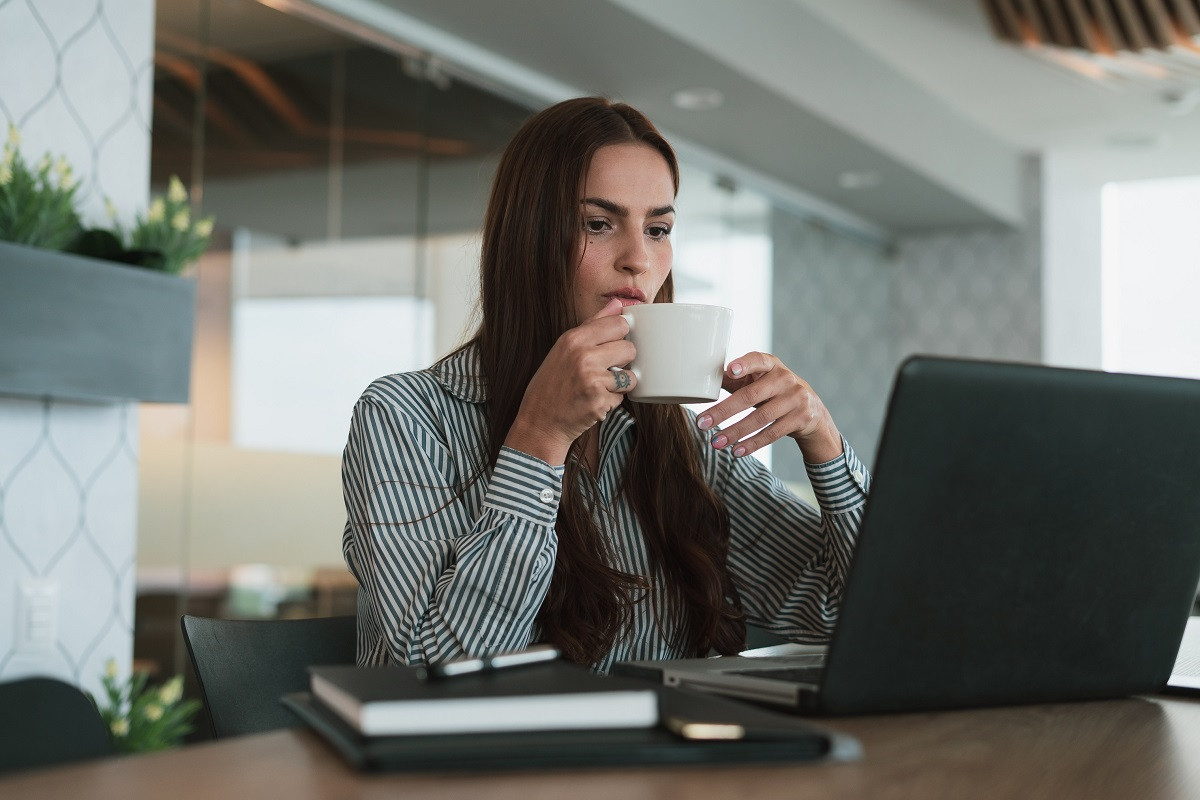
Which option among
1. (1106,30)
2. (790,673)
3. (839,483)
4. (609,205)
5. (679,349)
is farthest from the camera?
(1106,30)

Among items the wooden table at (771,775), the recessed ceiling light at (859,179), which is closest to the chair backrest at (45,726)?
the wooden table at (771,775)

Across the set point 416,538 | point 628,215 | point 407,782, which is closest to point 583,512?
point 416,538

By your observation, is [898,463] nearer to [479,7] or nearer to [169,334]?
[169,334]

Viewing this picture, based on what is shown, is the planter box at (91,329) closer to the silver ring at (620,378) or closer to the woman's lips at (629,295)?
the woman's lips at (629,295)

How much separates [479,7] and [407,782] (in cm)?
299

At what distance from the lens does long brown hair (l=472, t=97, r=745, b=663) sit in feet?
4.27

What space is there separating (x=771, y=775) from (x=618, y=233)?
81 centimetres

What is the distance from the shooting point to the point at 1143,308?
6461mm

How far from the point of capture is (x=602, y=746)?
0.61 m

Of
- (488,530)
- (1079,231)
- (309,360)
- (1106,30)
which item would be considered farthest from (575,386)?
(1079,231)

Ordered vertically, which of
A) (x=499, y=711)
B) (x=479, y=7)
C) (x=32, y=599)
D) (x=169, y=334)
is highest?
(x=479, y=7)

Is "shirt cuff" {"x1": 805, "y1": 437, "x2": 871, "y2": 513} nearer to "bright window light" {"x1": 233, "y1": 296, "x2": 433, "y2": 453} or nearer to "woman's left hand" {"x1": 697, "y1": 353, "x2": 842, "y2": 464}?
"woman's left hand" {"x1": 697, "y1": 353, "x2": 842, "y2": 464}

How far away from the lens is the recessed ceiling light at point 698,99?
13.1 feet

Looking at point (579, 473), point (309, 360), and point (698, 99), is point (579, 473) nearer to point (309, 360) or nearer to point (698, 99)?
point (309, 360)
